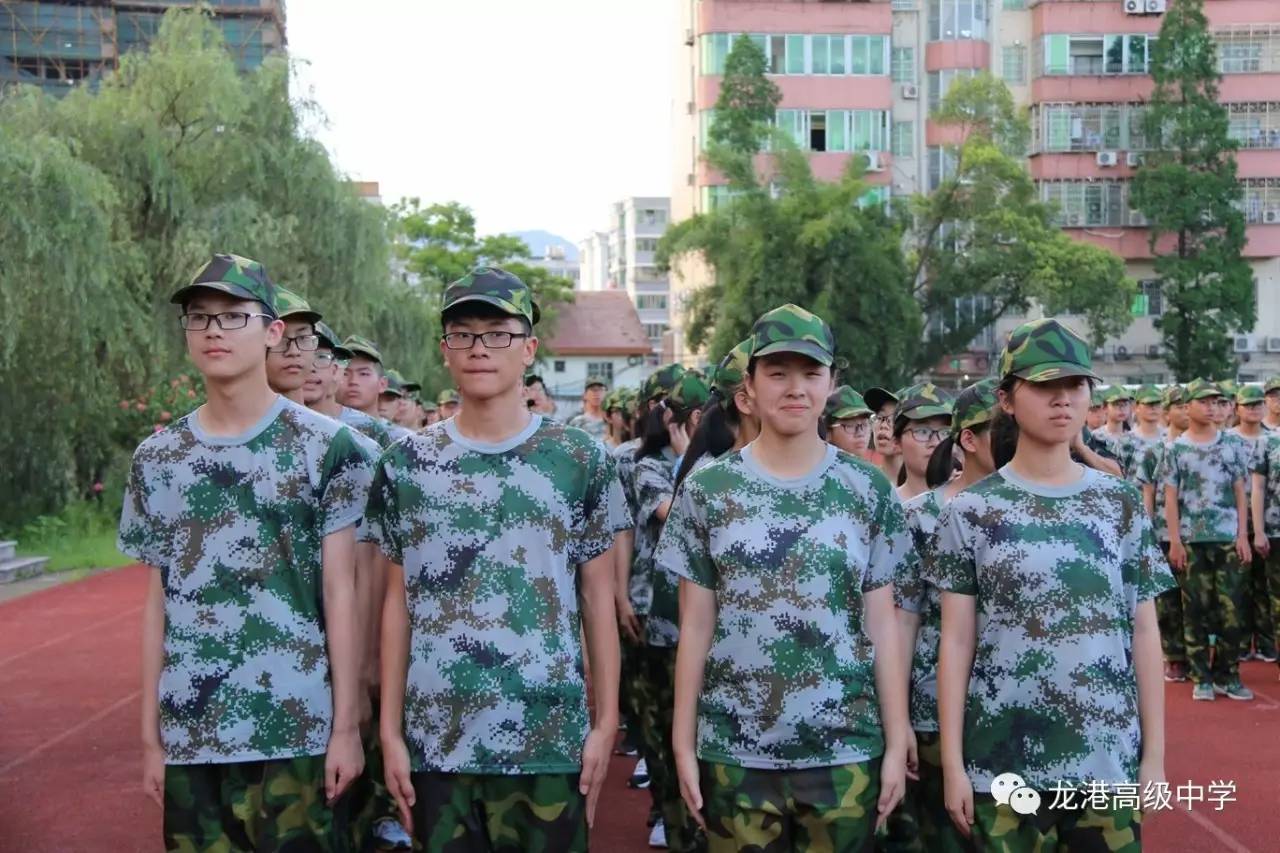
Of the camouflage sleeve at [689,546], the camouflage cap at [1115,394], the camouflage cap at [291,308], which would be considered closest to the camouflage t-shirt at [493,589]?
the camouflage sleeve at [689,546]

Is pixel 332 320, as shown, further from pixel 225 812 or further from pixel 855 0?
pixel 855 0

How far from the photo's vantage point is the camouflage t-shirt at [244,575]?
3.51 metres

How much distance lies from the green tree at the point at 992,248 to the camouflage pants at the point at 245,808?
32633mm

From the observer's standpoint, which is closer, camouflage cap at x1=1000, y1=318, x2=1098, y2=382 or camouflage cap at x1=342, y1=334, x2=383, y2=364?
camouflage cap at x1=1000, y1=318, x2=1098, y2=382

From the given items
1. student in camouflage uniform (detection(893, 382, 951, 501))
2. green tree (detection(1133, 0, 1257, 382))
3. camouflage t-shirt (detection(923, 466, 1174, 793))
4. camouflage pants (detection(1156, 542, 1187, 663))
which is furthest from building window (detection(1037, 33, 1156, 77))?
camouflage t-shirt (detection(923, 466, 1174, 793))

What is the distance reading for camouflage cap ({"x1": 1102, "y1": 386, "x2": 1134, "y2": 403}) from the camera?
12.0 m

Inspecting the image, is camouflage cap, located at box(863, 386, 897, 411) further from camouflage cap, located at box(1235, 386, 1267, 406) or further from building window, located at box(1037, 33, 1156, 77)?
building window, located at box(1037, 33, 1156, 77)

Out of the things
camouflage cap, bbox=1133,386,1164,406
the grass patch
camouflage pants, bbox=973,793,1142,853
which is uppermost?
camouflage cap, bbox=1133,386,1164,406

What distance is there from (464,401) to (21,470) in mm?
16229

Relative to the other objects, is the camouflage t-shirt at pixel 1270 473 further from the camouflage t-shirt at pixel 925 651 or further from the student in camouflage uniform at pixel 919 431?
the camouflage t-shirt at pixel 925 651

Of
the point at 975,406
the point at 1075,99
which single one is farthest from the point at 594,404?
the point at 1075,99

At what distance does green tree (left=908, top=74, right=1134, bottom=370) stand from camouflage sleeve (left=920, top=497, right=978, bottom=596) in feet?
105

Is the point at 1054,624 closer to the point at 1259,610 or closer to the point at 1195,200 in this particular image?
the point at 1259,610

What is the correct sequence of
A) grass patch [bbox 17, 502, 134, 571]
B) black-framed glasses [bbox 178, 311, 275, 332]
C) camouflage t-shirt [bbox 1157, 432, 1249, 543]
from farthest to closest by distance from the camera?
1. grass patch [bbox 17, 502, 134, 571]
2. camouflage t-shirt [bbox 1157, 432, 1249, 543]
3. black-framed glasses [bbox 178, 311, 275, 332]
